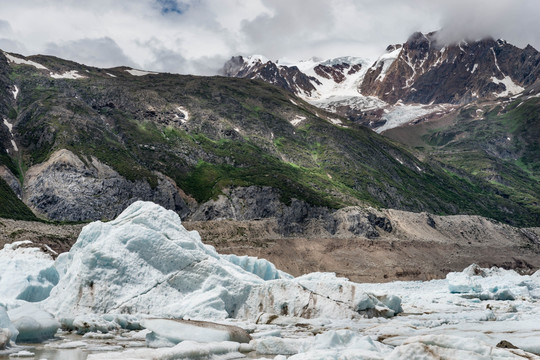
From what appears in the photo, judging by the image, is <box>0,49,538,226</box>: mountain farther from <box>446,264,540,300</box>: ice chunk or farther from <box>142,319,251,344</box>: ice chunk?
<box>142,319,251,344</box>: ice chunk

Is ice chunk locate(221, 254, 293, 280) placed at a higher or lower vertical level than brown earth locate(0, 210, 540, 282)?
lower

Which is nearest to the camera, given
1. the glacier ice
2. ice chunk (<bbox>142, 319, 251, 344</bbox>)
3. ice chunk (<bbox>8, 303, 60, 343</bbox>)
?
ice chunk (<bbox>142, 319, 251, 344</bbox>)

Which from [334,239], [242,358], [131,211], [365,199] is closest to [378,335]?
[242,358]

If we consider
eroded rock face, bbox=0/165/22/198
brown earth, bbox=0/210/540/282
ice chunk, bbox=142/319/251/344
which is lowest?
ice chunk, bbox=142/319/251/344

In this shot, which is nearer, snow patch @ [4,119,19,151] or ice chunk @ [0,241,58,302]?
ice chunk @ [0,241,58,302]

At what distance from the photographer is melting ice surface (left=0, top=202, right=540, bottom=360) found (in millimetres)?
25859

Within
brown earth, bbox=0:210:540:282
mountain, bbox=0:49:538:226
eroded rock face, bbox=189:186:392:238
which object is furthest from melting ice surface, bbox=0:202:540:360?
eroded rock face, bbox=189:186:392:238

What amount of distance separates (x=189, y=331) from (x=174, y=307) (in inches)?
340

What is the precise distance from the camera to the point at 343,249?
124 m

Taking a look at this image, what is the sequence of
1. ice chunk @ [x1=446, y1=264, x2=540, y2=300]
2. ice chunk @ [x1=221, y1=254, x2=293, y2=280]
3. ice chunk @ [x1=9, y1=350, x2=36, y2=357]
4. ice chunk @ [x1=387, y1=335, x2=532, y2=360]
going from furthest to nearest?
1. ice chunk @ [x1=446, y1=264, x2=540, y2=300]
2. ice chunk @ [x1=221, y1=254, x2=293, y2=280]
3. ice chunk @ [x1=9, y1=350, x2=36, y2=357]
4. ice chunk @ [x1=387, y1=335, x2=532, y2=360]

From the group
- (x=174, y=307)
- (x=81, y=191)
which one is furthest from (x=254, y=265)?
(x=81, y=191)

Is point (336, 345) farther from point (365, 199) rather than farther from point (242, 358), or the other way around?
point (365, 199)

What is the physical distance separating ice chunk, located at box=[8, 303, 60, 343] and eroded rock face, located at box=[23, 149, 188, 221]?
112 meters

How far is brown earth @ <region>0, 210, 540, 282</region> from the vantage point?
10918 cm
